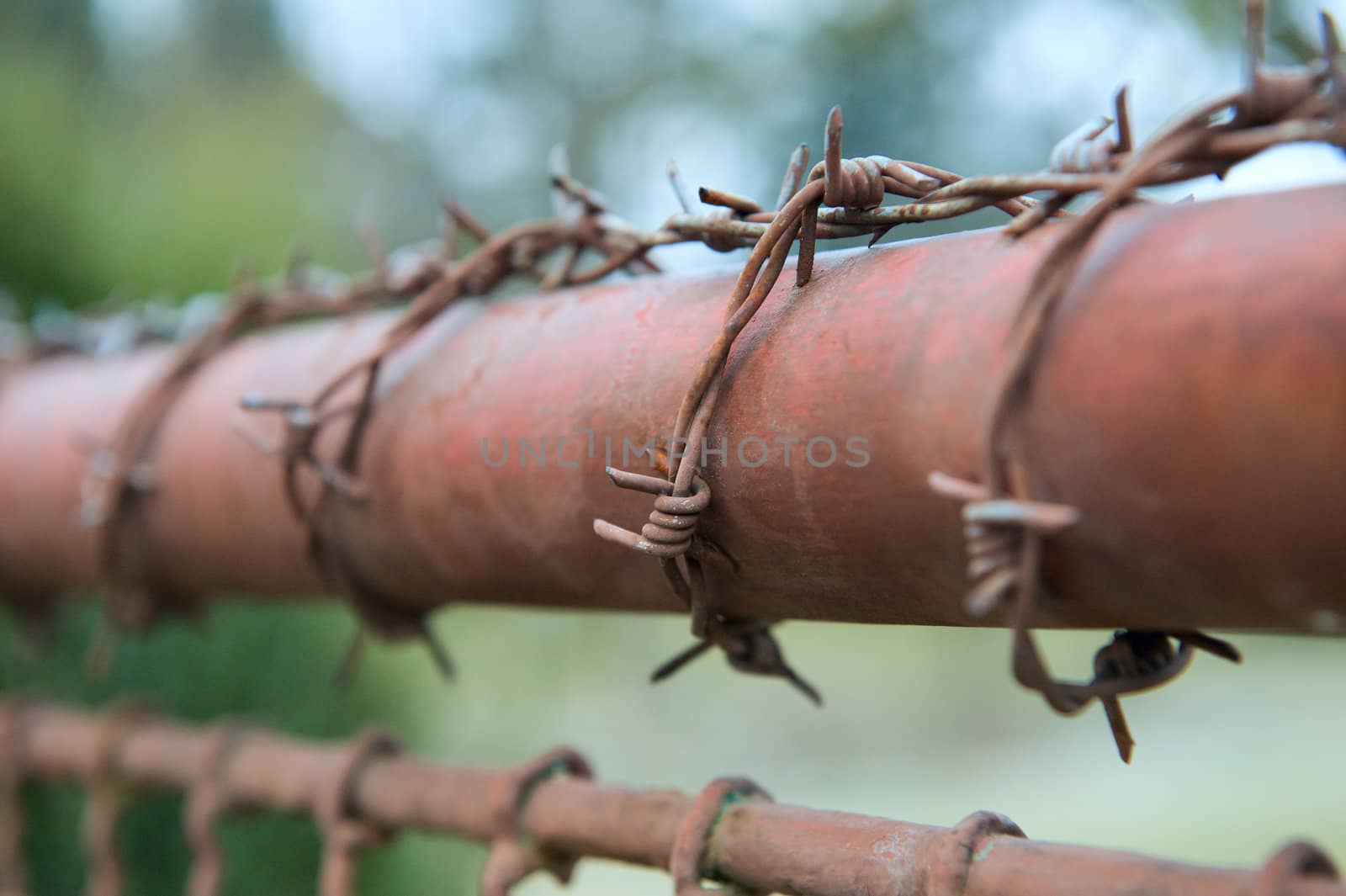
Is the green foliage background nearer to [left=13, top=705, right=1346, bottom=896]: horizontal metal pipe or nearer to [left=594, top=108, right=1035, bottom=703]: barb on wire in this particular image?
[left=594, top=108, right=1035, bottom=703]: barb on wire

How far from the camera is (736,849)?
0.47 m

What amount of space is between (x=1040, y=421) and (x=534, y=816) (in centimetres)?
36

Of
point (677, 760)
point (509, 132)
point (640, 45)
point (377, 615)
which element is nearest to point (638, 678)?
point (677, 760)

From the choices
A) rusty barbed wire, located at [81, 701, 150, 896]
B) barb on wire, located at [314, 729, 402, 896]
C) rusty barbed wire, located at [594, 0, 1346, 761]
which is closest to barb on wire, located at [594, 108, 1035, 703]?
rusty barbed wire, located at [594, 0, 1346, 761]

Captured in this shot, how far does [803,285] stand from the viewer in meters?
0.42

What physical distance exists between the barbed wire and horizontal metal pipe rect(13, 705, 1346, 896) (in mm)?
45

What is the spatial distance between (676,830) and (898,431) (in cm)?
23

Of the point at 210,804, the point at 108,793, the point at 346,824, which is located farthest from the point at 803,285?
the point at 108,793

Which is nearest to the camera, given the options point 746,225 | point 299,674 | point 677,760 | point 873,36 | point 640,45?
point 746,225

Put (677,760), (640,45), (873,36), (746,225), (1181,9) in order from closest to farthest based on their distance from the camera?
(746,225) → (1181,9) → (873,36) → (677,760) → (640,45)

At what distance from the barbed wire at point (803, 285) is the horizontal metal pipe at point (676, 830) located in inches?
1.8

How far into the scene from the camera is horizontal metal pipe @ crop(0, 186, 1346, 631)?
0.29 m

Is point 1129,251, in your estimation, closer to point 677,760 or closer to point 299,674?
point 299,674

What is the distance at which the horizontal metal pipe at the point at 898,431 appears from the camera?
11.4 inches
